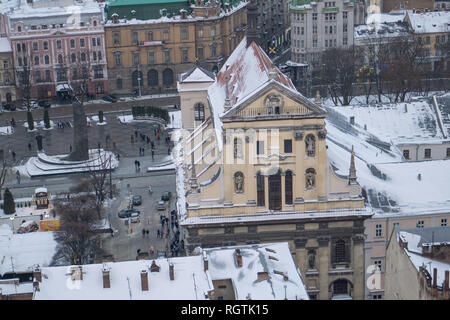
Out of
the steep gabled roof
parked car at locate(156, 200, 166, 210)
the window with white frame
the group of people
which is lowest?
parked car at locate(156, 200, 166, 210)

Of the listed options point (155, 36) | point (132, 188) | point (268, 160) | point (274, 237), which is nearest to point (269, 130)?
point (268, 160)

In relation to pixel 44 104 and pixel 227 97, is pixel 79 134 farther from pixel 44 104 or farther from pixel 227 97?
pixel 44 104

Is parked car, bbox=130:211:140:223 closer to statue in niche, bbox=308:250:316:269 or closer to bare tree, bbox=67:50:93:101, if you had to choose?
statue in niche, bbox=308:250:316:269

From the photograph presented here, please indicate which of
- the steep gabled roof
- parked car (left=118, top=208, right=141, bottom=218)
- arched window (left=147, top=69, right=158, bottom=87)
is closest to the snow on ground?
arched window (left=147, top=69, right=158, bottom=87)

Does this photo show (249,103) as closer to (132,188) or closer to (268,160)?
(268,160)

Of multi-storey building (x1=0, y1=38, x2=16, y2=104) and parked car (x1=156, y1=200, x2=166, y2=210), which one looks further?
multi-storey building (x1=0, y1=38, x2=16, y2=104)

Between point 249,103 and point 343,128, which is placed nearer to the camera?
point 249,103

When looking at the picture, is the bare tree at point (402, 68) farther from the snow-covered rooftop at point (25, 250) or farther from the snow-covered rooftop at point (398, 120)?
the snow-covered rooftop at point (25, 250)
